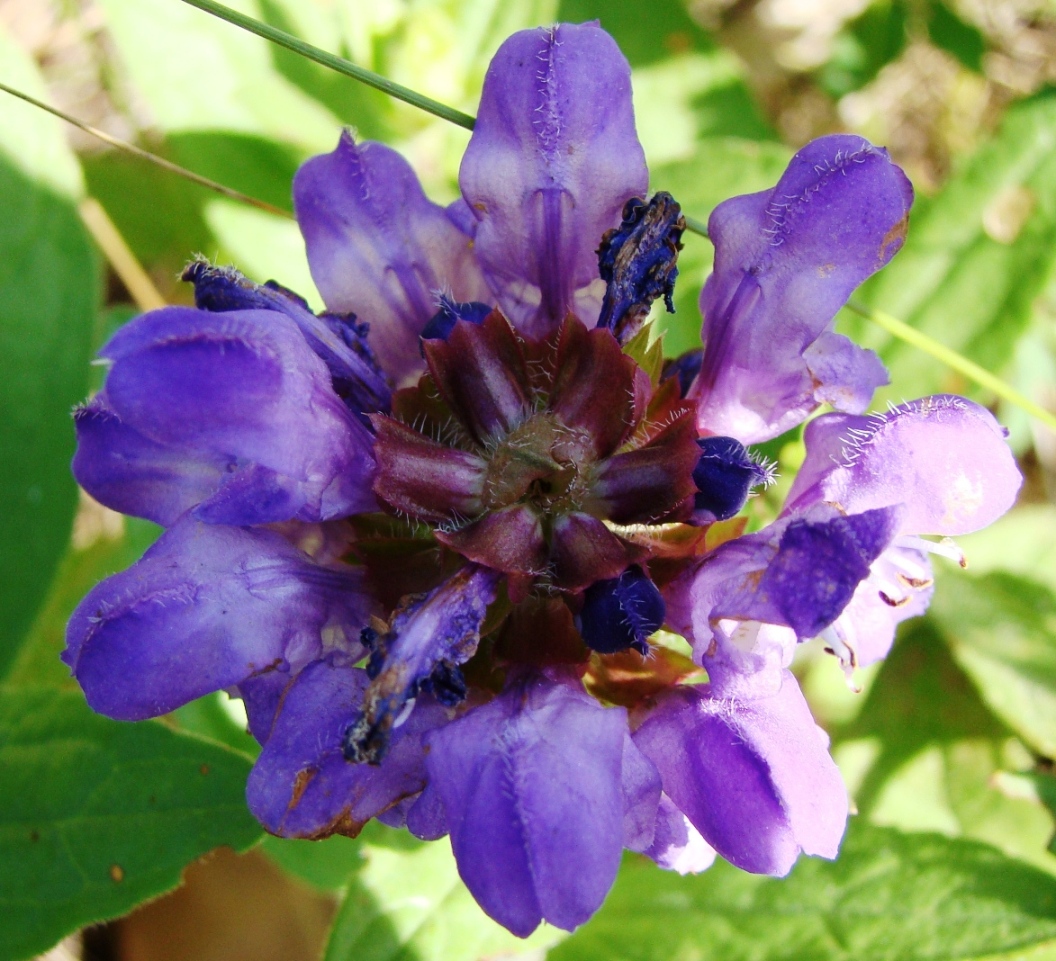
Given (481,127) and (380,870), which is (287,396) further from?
(380,870)

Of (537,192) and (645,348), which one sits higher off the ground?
(537,192)

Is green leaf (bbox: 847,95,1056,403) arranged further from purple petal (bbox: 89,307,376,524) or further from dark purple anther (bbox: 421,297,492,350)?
purple petal (bbox: 89,307,376,524)

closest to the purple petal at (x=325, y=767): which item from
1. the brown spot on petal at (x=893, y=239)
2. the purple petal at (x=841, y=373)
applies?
the purple petal at (x=841, y=373)

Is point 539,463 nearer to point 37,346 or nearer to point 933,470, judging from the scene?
point 933,470

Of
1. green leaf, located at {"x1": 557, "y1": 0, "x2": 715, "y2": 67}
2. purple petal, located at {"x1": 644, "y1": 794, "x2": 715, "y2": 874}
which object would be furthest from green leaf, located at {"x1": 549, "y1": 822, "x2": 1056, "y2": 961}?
green leaf, located at {"x1": 557, "y1": 0, "x2": 715, "y2": 67}

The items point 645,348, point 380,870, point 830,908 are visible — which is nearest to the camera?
point 645,348

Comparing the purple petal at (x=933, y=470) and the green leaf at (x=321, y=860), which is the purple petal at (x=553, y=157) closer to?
the purple petal at (x=933, y=470)

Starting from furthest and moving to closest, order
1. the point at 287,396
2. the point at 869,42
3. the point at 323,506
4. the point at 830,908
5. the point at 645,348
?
the point at 869,42 → the point at 830,908 → the point at 645,348 → the point at 323,506 → the point at 287,396

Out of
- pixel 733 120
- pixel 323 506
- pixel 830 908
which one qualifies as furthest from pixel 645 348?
pixel 733 120
